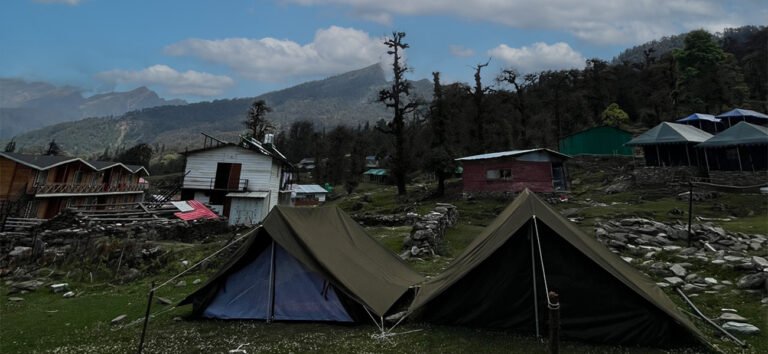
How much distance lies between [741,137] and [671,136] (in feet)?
15.2

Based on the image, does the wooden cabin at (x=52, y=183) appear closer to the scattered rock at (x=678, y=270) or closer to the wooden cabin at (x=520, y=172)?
the wooden cabin at (x=520, y=172)

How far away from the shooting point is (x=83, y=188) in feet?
121

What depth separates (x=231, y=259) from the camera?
335 inches

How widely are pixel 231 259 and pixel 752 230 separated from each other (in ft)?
67.5

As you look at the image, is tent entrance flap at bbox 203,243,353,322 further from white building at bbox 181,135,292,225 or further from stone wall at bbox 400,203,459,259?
white building at bbox 181,135,292,225

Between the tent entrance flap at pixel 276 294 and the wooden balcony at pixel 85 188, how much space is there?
33786mm

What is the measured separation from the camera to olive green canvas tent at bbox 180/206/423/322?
819 cm

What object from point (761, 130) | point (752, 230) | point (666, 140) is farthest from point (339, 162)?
point (752, 230)

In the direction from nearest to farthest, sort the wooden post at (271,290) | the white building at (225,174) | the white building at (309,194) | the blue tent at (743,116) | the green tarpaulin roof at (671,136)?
the wooden post at (271,290), the green tarpaulin roof at (671,136), the white building at (225,174), the blue tent at (743,116), the white building at (309,194)

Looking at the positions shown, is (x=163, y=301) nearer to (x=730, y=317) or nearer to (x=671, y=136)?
(x=730, y=317)

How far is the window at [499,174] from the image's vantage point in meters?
31.9

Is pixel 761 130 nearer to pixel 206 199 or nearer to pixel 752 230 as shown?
pixel 752 230

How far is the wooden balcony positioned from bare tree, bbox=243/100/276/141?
1520 centimetres

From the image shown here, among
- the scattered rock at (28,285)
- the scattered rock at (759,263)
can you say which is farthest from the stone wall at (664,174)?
the scattered rock at (28,285)
